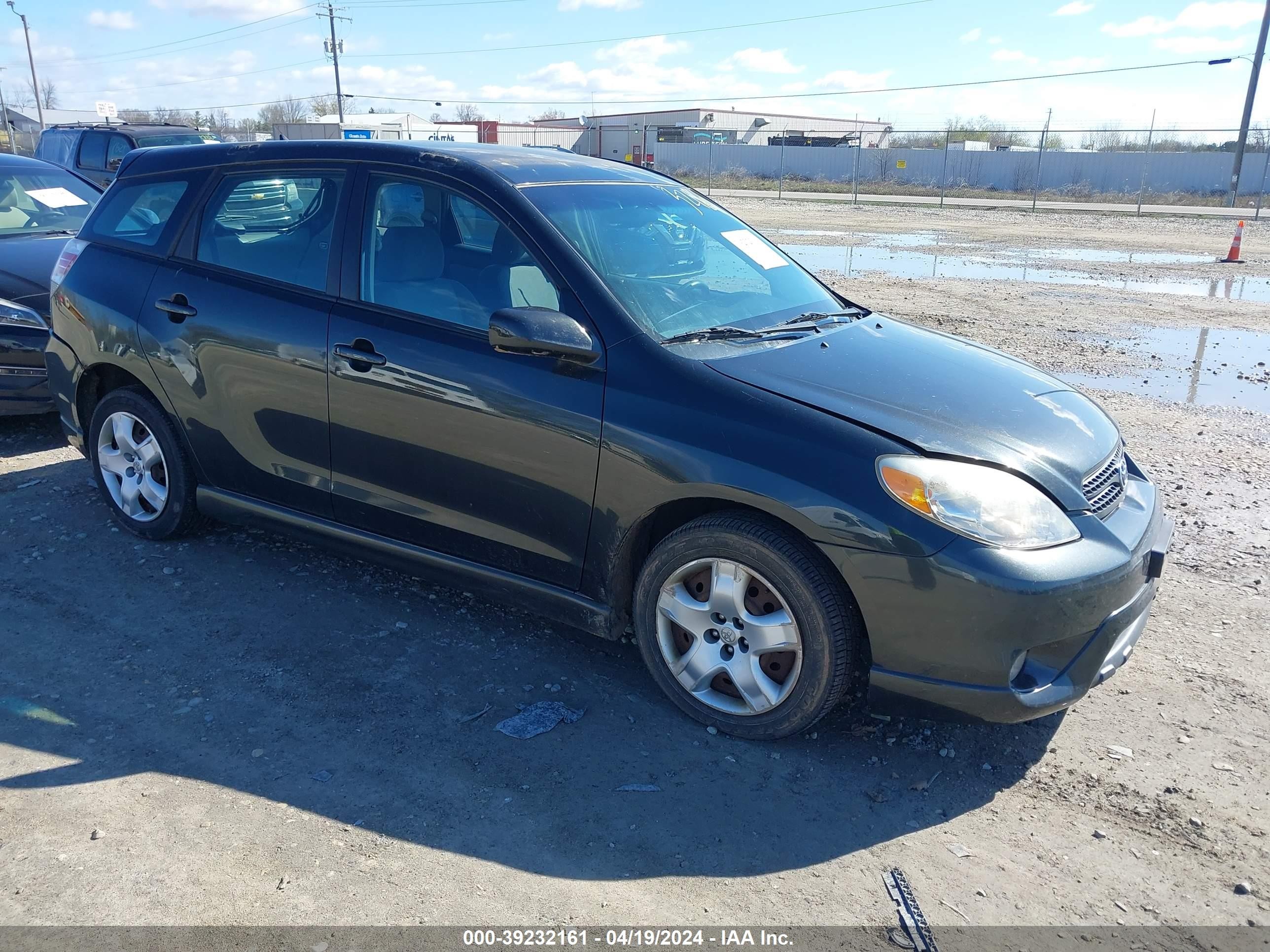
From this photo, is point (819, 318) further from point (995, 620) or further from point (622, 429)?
point (995, 620)

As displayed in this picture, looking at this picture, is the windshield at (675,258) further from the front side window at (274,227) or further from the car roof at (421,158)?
the front side window at (274,227)

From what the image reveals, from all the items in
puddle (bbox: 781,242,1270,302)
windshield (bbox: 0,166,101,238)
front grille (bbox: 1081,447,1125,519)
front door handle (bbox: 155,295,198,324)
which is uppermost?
windshield (bbox: 0,166,101,238)

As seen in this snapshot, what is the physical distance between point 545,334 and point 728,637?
3.95 ft

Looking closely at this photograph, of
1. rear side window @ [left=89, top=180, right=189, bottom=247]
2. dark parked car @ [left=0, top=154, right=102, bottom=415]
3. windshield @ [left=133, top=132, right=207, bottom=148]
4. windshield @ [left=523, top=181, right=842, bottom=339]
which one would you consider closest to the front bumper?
windshield @ [left=523, top=181, right=842, bottom=339]

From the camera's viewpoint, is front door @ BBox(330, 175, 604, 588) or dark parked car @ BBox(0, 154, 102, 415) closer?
front door @ BBox(330, 175, 604, 588)

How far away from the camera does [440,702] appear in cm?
357

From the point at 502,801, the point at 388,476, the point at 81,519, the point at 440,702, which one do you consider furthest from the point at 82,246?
the point at 502,801

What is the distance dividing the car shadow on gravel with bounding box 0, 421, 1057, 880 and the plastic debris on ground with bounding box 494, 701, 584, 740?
0.12 feet

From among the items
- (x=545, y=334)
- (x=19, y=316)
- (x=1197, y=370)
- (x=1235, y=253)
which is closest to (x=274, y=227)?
(x=545, y=334)

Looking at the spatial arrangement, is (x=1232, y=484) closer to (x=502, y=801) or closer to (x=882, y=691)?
(x=882, y=691)

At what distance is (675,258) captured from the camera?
4.02 meters

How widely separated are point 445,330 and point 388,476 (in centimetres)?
65

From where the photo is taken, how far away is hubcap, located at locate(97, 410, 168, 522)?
4.78 metres

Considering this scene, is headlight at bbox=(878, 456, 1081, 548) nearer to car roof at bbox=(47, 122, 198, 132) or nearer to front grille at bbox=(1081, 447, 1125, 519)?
front grille at bbox=(1081, 447, 1125, 519)
